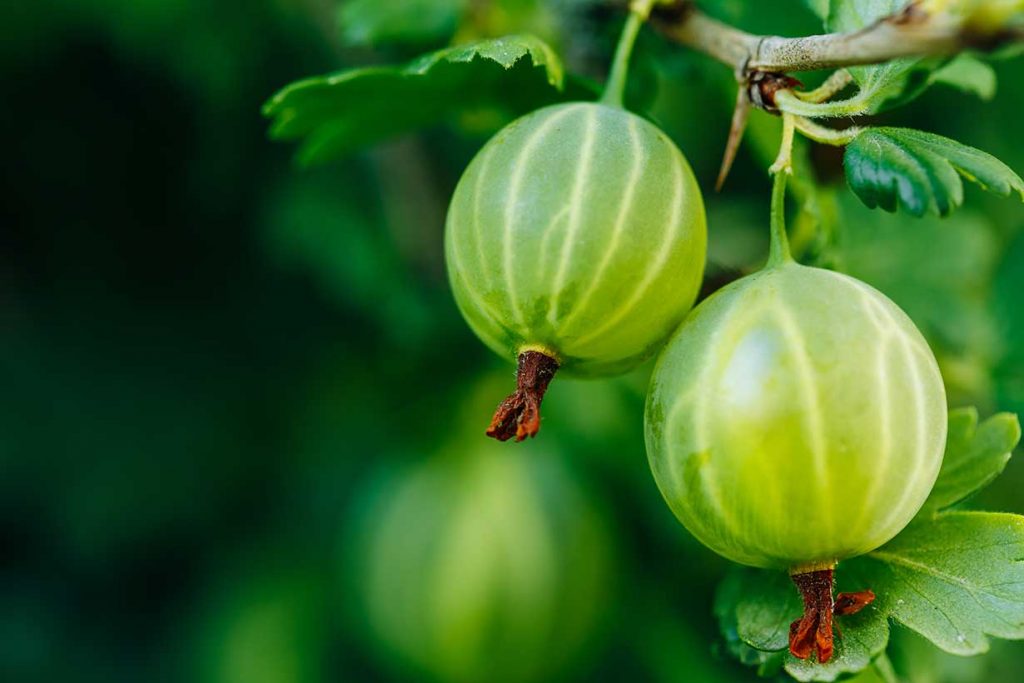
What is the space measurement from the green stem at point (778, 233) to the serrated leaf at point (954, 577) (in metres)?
0.21

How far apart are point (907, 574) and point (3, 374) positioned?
1544 mm

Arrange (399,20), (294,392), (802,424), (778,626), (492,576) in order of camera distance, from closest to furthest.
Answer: (802,424), (778,626), (399,20), (492,576), (294,392)

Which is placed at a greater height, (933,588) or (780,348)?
(780,348)

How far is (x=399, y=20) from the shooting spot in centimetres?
105

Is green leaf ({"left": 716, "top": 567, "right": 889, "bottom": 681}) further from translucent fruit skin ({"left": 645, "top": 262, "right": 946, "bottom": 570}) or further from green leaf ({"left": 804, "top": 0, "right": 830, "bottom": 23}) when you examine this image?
green leaf ({"left": 804, "top": 0, "right": 830, "bottom": 23})

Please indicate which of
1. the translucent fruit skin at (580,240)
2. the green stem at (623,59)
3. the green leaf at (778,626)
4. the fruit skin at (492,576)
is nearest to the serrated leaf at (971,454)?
the green leaf at (778,626)

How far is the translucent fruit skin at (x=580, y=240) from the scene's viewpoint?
60 centimetres

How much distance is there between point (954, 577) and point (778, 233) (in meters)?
0.26

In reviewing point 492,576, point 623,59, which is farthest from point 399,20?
point 492,576

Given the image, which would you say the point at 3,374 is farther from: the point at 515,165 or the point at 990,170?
the point at 990,170

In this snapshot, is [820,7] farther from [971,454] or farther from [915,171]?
[971,454]

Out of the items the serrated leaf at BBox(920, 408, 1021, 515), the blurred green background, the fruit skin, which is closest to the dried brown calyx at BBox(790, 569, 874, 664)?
the serrated leaf at BBox(920, 408, 1021, 515)

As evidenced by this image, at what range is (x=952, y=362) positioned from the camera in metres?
1.17

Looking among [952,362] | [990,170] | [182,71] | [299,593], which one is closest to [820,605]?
[990,170]
